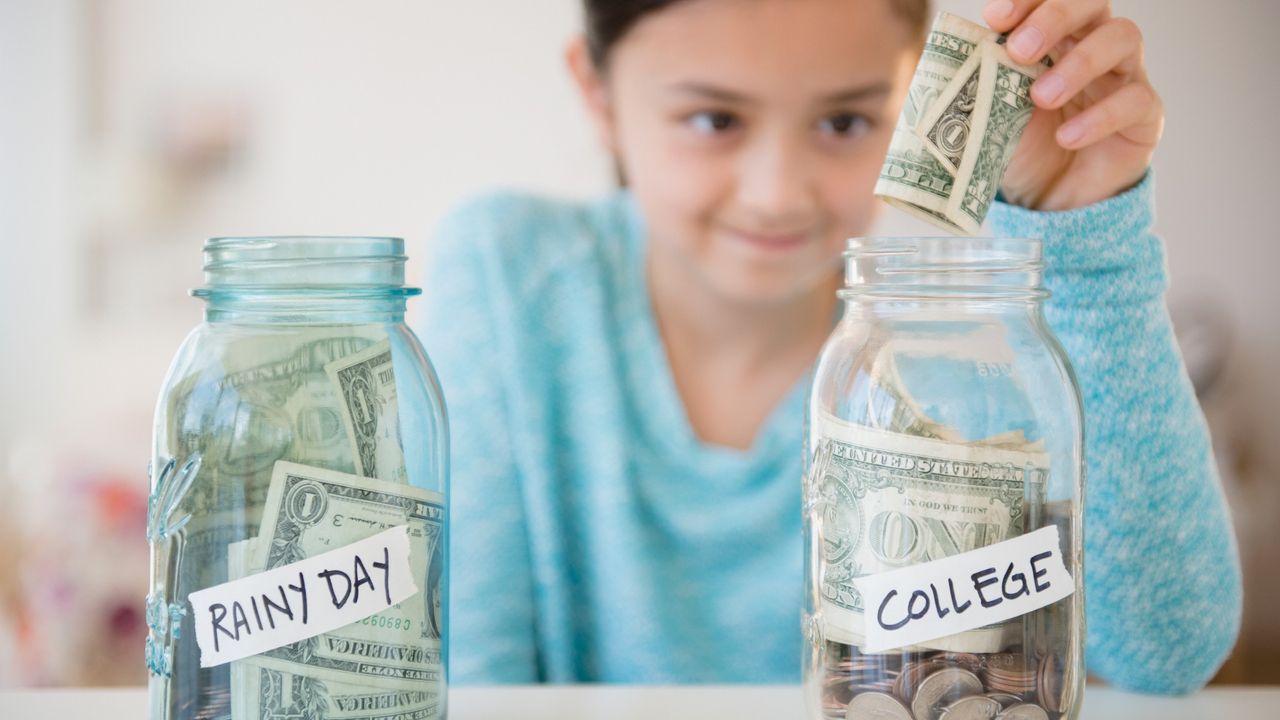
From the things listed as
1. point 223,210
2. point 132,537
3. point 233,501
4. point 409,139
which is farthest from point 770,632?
point 223,210

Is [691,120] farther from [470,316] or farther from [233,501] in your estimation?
[233,501]

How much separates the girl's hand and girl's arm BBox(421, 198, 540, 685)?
1.80ft

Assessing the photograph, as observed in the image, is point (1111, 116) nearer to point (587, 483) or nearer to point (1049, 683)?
point (1049, 683)

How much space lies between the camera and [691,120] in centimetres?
90

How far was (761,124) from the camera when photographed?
0.87m

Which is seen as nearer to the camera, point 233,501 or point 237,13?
point 233,501

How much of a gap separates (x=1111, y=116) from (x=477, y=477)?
2.10 ft

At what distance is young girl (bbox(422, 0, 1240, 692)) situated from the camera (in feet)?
2.05

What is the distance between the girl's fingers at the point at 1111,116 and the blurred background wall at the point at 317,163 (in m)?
1.86

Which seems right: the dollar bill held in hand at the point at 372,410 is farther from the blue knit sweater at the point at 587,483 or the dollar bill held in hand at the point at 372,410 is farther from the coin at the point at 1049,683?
the blue knit sweater at the point at 587,483

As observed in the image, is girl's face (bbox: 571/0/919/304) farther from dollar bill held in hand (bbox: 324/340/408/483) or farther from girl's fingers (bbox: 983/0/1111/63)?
dollar bill held in hand (bbox: 324/340/408/483)

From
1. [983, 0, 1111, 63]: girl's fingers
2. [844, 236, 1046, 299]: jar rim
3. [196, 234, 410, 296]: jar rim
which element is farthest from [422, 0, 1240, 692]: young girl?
[196, 234, 410, 296]: jar rim

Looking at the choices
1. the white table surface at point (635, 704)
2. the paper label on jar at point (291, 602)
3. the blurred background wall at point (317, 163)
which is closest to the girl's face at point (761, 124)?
the white table surface at point (635, 704)

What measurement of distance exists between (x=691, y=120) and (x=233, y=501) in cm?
56
